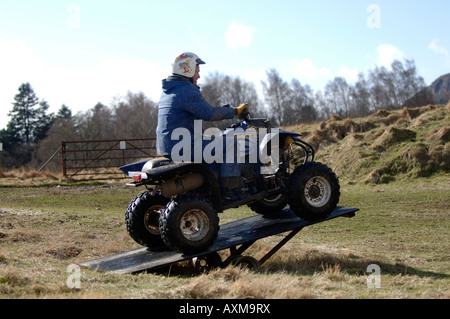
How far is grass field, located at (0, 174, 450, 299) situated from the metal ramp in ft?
0.69

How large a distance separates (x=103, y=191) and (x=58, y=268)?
13.0 metres

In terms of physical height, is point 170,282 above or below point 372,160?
below

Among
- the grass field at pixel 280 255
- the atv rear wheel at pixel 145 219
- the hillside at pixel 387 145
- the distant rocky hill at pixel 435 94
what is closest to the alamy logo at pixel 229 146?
the atv rear wheel at pixel 145 219

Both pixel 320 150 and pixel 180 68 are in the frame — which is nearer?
pixel 180 68

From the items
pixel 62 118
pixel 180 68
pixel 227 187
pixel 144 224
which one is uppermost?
pixel 62 118

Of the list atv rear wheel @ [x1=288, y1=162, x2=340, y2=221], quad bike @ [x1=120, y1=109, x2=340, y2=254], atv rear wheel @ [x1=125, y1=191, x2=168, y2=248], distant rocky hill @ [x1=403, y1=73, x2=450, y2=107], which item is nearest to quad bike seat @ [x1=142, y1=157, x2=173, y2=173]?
quad bike @ [x1=120, y1=109, x2=340, y2=254]

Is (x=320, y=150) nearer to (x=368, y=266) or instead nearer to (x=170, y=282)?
(x=368, y=266)

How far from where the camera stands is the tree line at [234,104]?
56125mm

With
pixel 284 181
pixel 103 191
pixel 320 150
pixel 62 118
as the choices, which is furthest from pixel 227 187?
pixel 62 118

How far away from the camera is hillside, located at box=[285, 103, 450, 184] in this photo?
18.5m

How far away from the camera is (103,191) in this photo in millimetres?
19344

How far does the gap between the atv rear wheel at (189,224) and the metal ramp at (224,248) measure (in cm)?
16

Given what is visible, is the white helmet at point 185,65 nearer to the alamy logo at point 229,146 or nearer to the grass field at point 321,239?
the alamy logo at point 229,146

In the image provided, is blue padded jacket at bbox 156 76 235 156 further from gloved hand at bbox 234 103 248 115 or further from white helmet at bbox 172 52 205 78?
gloved hand at bbox 234 103 248 115
